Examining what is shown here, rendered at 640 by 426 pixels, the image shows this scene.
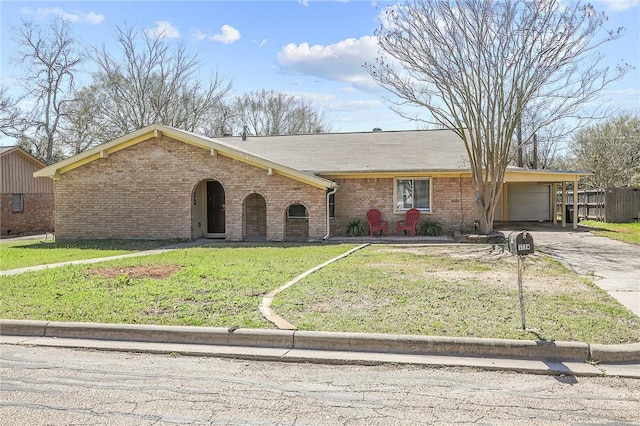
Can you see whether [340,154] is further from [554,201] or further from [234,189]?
[554,201]

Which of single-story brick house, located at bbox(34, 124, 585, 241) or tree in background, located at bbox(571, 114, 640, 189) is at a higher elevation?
tree in background, located at bbox(571, 114, 640, 189)

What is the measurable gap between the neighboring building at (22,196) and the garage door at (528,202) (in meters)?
25.2

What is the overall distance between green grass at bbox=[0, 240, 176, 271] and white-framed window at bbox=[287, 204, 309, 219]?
4.25m

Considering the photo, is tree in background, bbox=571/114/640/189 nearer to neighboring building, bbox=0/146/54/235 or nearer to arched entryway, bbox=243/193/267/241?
arched entryway, bbox=243/193/267/241

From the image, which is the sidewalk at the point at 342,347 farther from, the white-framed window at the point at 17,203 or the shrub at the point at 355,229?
the white-framed window at the point at 17,203

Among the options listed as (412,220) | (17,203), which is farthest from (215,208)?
(17,203)

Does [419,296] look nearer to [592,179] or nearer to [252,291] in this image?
[252,291]

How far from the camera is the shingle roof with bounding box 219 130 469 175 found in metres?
18.8

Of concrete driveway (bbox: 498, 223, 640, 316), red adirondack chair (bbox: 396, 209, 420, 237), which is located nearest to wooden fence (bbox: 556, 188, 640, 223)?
concrete driveway (bbox: 498, 223, 640, 316)

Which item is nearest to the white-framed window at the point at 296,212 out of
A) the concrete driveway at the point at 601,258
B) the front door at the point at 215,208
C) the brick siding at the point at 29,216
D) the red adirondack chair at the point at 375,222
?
the red adirondack chair at the point at 375,222

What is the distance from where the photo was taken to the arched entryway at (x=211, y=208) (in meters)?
19.1

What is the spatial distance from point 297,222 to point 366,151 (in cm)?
451

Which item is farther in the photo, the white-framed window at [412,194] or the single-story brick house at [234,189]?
the white-framed window at [412,194]

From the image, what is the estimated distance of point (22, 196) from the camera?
28.1m
